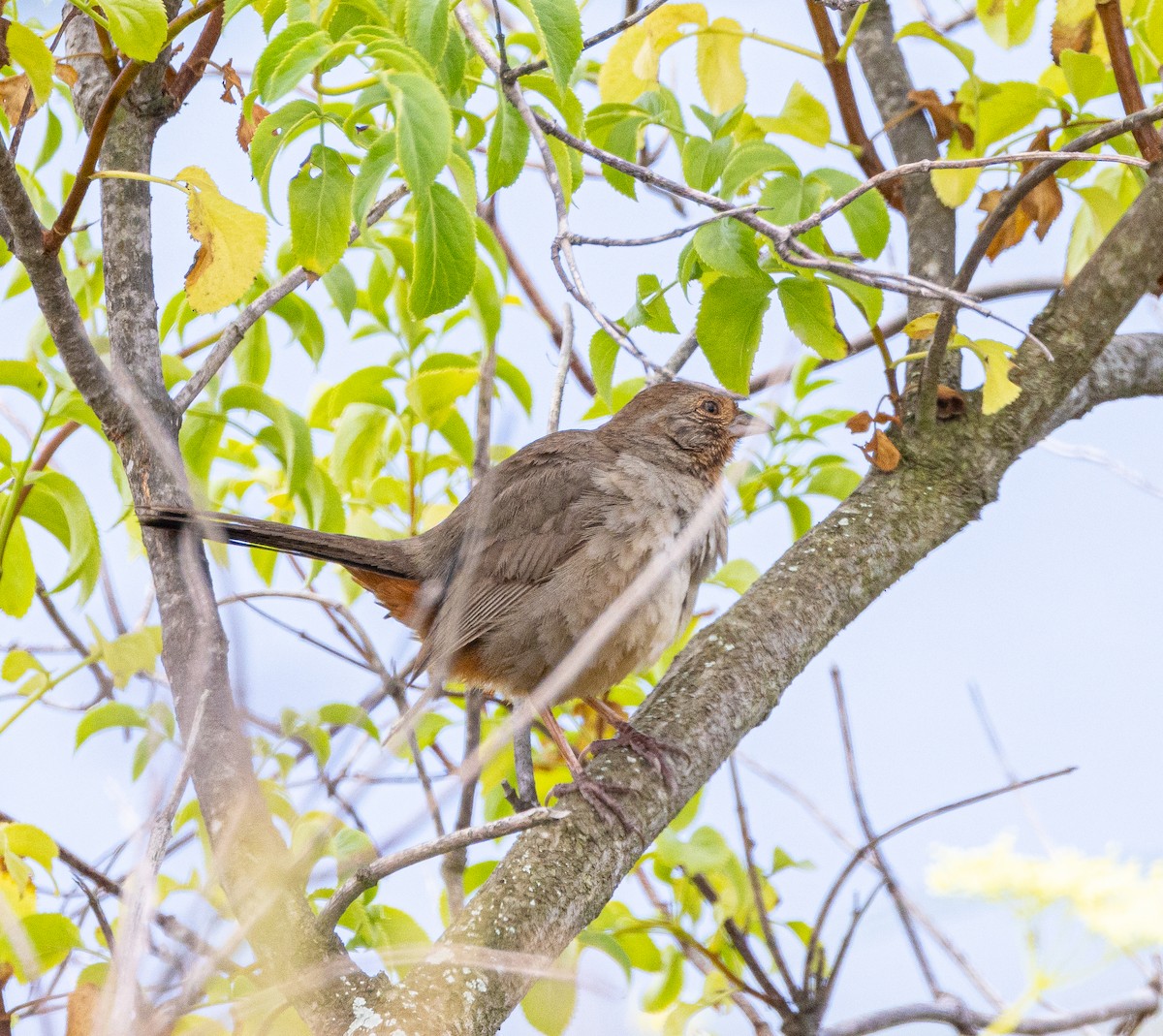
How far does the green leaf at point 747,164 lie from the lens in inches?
100

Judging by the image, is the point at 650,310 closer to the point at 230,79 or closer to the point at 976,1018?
the point at 230,79

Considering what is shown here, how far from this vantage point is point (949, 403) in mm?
3162

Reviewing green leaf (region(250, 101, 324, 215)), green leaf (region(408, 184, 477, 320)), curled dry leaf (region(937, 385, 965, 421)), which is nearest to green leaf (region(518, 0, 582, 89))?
green leaf (region(408, 184, 477, 320))

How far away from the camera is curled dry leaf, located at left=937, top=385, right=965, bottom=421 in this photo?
3137mm

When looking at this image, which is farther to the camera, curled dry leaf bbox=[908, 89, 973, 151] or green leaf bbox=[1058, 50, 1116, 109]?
curled dry leaf bbox=[908, 89, 973, 151]

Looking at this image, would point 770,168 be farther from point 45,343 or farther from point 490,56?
point 45,343

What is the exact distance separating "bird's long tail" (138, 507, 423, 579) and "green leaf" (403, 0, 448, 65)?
1.31 metres

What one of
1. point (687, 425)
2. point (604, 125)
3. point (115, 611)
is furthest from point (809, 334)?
point (115, 611)

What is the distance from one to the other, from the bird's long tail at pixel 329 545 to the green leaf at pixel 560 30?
138 cm

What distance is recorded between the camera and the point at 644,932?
10.5ft

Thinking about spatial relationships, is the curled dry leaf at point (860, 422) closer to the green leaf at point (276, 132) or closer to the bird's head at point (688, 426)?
the bird's head at point (688, 426)

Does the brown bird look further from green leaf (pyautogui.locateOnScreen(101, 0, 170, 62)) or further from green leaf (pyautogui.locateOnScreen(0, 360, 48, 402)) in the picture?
green leaf (pyautogui.locateOnScreen(101, 0, 170, 62))

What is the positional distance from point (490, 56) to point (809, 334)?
0.94 meters

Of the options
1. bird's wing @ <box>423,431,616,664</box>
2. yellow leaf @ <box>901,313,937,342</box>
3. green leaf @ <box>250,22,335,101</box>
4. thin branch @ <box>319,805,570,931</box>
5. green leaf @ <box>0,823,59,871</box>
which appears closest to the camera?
thin branch @ <box>319,805,570,931</box>
